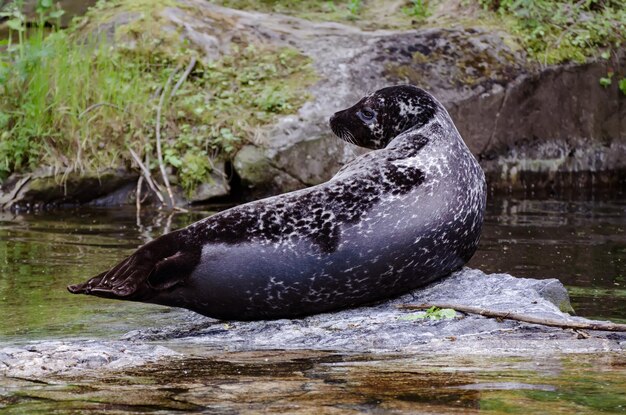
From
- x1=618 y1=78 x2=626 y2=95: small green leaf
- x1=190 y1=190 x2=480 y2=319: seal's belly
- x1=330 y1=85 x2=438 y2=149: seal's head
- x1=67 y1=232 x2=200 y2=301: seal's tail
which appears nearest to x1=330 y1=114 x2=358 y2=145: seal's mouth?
x1=330 y1=85 x2=438 y2=149: seal's head

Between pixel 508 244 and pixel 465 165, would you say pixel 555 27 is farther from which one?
pixel 465 165

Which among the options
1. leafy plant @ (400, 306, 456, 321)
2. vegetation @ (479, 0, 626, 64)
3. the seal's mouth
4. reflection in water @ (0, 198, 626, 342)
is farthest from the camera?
vegetation @ (479, 0, 626, 64)

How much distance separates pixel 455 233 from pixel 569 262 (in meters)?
2.84

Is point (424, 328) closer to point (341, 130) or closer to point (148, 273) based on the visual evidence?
point (148, 273)

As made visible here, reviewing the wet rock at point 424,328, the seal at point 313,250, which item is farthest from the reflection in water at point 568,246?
the seal at point 313,250

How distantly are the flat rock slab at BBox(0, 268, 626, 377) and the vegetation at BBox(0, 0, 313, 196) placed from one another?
5.47 m

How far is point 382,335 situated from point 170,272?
3.93 ft

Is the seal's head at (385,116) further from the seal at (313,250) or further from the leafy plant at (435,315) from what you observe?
the leafy plant at (435,315)

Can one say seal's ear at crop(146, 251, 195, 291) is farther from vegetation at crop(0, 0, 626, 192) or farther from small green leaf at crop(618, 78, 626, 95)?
small green leaf at crop(618, 78, 626, 95)

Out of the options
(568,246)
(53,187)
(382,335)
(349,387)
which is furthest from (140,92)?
(349,387)

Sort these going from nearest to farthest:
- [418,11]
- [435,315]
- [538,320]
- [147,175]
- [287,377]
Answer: [287,377], [538,320], [435,315], [147,175], [418,11]

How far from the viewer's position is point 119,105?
1175 cm

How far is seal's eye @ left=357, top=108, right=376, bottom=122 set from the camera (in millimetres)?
7082

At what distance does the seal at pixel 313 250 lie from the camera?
5.71m
